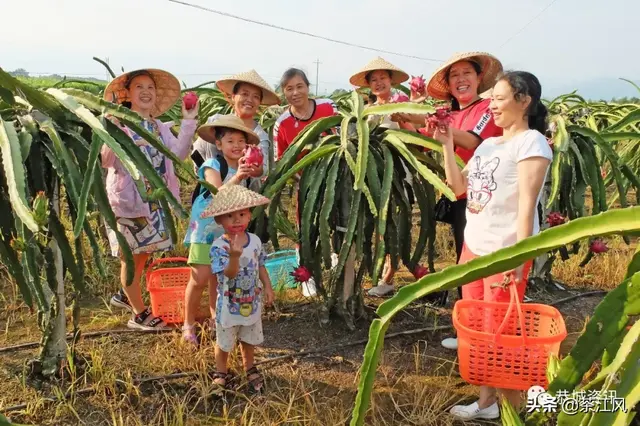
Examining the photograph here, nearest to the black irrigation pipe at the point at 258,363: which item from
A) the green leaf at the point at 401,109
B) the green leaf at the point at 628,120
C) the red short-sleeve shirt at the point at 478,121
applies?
the red short-sleeve shirt at the point at 478,121

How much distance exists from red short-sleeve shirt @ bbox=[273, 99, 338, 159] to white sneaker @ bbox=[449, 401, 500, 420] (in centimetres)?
175

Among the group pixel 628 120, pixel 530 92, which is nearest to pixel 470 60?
pixel 530 92

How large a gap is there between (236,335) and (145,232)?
883 millimetres

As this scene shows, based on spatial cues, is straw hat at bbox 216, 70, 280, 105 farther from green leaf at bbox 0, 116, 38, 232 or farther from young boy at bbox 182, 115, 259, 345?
green leaf at bbox 0, 116, 38, 232

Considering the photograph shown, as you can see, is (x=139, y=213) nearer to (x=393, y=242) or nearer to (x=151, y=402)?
(x=151, y=402)

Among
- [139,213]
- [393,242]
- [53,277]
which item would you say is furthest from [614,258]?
[53,277]

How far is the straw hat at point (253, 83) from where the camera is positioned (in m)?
2.99

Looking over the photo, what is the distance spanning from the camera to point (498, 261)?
104cm

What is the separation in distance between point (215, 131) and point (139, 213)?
1.97ft

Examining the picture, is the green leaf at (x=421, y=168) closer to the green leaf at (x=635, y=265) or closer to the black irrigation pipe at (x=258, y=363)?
the black irrigation pipe at (x=258, y=363)

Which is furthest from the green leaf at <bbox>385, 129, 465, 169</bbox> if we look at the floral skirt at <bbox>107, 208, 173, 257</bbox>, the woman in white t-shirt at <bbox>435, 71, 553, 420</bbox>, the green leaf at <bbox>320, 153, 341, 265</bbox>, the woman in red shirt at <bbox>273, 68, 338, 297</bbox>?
the floral skirt at <bbox>107, 208, 173, 257</bbox>

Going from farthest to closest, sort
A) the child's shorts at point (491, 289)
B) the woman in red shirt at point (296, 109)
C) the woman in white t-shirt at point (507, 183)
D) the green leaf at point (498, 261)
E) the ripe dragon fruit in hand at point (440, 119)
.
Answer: the woman in red shirt at point (296, 109) → the ripe dragon fruit in hand at point (440, 119) → the child's shorts at point (491, 289) → the woman in white t-shirt at point (507, 183) → the green leaf at point (498, 261)

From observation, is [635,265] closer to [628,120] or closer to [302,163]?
[302,163]

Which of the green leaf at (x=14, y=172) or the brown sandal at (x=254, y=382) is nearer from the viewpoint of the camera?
the green leaf at (x=14, y=172)
